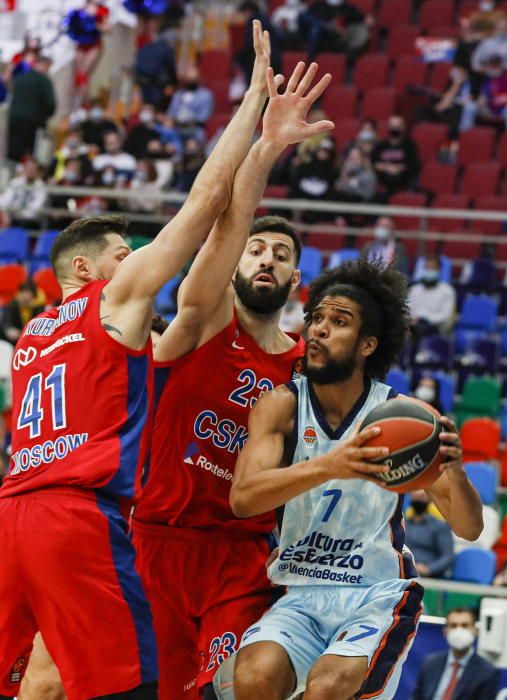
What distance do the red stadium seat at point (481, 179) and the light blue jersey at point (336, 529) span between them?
11.3 meters

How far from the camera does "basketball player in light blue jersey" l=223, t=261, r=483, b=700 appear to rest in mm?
5062

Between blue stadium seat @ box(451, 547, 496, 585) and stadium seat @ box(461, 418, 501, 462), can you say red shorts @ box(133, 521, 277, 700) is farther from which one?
stadium seat @ box(461, 418, 501, 462)

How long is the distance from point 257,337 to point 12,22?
622 inches

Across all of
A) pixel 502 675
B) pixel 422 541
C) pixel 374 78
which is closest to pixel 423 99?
pixel 374 78

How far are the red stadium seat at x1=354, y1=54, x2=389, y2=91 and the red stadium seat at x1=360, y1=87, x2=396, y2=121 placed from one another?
694 mm

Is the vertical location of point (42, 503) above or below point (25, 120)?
below

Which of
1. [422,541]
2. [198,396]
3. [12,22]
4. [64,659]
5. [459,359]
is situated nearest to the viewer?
[64,659]

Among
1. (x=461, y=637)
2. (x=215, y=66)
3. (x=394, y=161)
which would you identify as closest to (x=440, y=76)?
(x=394, y=161)

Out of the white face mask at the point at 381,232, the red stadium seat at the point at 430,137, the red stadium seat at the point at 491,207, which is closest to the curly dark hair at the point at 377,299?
the white face mask at the point at 381,232

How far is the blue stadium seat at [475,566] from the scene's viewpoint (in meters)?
10.2

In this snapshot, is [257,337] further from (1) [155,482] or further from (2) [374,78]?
(2) [374,78]

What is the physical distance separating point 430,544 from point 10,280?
6.43 metres

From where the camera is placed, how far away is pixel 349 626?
522 cm

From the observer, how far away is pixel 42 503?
16.1ft
